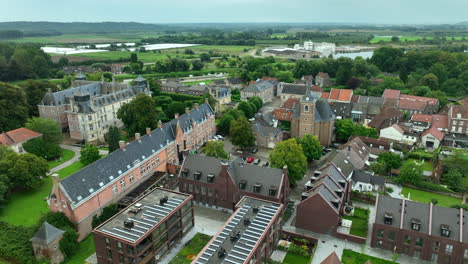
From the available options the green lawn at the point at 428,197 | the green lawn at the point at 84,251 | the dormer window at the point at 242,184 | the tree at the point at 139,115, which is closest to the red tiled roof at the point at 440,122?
the green lawn at the point at 428,197

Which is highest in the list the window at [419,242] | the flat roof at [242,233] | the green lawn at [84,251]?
the flat roof at [242,233]

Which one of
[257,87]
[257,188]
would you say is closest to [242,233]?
[257,188]

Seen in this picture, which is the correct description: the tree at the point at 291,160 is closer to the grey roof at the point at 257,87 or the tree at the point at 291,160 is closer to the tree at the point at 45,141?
the tree at the point at 45,141

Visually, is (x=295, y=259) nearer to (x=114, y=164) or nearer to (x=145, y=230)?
(x=145, y=230)

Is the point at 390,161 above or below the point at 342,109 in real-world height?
below

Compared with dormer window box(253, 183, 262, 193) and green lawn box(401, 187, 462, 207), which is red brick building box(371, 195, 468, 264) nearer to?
green lawn box(401, 187, 462, 207)

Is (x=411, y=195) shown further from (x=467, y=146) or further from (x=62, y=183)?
(x=62, y=183)

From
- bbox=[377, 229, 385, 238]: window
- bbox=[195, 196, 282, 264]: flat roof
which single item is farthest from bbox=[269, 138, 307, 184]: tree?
bbox=[377, 229, 385, 238]: window
